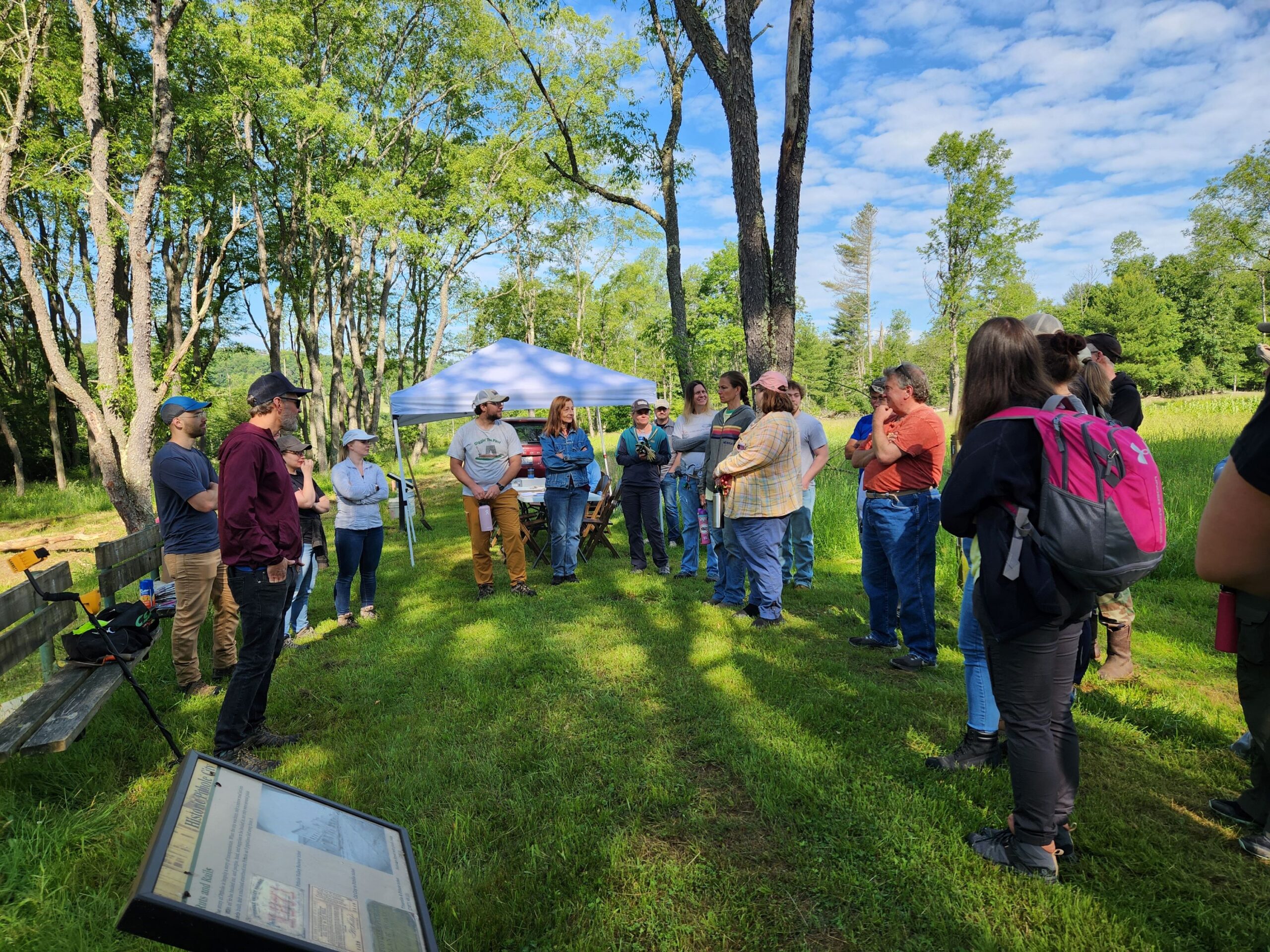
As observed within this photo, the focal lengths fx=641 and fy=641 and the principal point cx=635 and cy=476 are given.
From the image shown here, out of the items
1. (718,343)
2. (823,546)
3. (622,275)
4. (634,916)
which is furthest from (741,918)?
(622,275)

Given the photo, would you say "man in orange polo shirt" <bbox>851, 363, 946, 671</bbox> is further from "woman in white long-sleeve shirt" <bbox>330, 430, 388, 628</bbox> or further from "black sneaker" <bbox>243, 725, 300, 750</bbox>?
"woman in white long-sleeve shirt" <bbox>330, 430, 388, 628</bbox>

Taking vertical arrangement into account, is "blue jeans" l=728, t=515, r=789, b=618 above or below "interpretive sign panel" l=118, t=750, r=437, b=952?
below

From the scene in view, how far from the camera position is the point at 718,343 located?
3512 centimetres

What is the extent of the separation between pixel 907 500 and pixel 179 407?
197 inches

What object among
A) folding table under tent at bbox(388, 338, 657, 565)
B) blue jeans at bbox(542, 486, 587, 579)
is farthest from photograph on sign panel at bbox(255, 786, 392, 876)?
folding table under tent at bbox(388, 338, 657, 565)

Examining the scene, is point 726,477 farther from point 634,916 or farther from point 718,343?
point 718,343

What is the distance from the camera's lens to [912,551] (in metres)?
4.41

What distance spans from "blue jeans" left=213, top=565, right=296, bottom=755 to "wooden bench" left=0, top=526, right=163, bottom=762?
0.57 metres

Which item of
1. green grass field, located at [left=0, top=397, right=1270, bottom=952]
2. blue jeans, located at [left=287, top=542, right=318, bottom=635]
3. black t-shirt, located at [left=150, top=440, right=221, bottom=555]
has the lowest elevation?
green grass field, located at [left=0, top=397, right=1270, bottom=952]

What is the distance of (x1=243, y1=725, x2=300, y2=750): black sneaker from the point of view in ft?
11.9

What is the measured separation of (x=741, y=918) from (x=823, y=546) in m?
6.38

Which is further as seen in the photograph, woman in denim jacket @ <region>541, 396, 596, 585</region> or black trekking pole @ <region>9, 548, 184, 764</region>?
woman in denim jacket @ <region>541, 396, 596, 585</region>

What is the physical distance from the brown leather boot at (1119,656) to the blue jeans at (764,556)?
7.17 ft

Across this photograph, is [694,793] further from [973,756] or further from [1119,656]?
[1119,656]
